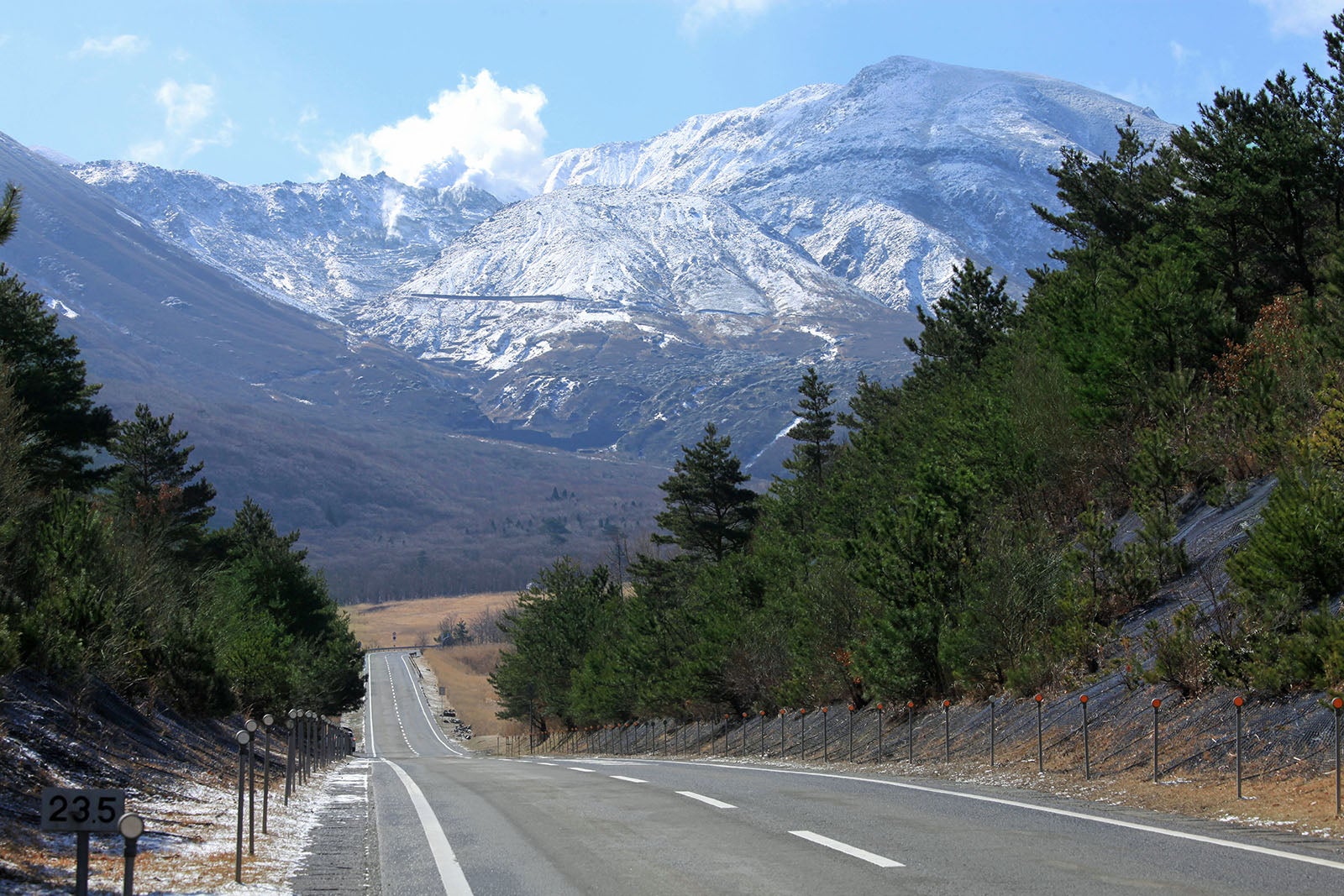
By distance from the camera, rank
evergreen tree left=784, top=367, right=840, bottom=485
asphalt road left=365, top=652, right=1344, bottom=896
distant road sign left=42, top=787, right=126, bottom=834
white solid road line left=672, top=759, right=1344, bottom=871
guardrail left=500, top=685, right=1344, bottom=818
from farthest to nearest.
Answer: evergreen tree left=784, top=367, right=840, bottom=485 → guardrail left=500, top=685, right=1344, bottom=818 → white solid road line left=672, top=759, right=1344, bottom=871 → asphalt road left=365, top=652, right=1344, bottom=896 → distant road sign left=42, top=787, right=126, bottom=834

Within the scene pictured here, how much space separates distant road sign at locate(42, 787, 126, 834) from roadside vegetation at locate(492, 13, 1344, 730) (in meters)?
13.2

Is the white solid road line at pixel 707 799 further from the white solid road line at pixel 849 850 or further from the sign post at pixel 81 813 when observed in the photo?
the sign post at pixel 81 813

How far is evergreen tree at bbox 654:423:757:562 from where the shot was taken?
68.9m

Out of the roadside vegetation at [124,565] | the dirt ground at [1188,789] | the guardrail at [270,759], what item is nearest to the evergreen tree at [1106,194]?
the dirt ground at [1188,789]

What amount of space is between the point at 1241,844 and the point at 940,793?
552cm

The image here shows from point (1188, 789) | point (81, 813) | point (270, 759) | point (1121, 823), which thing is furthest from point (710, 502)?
point (81, 813)

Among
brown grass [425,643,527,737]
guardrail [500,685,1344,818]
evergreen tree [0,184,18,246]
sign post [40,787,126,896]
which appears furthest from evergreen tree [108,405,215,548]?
sign post [40,787,126,896]

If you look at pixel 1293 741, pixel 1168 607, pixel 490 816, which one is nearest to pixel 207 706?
pixel 490 816

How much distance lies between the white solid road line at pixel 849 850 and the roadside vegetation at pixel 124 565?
8.93 metres

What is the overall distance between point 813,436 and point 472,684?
313 ft

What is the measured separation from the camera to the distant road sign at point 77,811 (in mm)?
6977

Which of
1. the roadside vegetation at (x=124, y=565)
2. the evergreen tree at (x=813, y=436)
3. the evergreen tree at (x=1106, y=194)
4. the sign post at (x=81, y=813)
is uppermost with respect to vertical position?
A: the evergreen tree at (x=1106, y=194)

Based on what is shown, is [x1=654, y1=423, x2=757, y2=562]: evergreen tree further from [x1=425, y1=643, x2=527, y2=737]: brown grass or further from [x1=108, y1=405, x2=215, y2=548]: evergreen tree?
[x1=425, y1=643, x2=527, y2=737]: brown grass

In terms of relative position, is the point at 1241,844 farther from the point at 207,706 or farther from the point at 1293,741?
the point at 207,706
